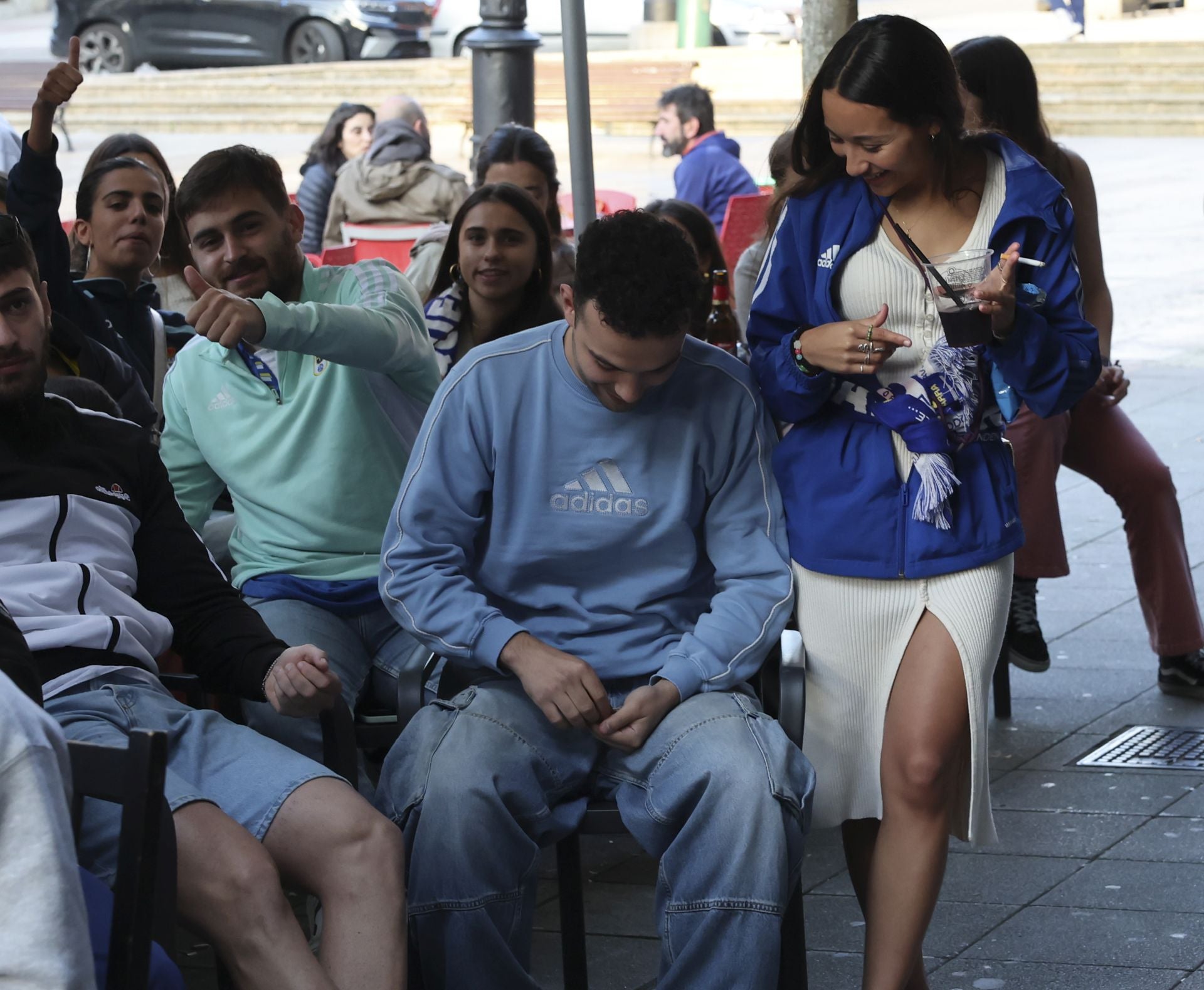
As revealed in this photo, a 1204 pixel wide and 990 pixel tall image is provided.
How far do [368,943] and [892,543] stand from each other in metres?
1.08

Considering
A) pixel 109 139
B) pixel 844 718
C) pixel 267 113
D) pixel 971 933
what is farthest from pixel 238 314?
pixel 267 113

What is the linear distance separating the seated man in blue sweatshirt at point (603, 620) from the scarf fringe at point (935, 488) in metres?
0.28

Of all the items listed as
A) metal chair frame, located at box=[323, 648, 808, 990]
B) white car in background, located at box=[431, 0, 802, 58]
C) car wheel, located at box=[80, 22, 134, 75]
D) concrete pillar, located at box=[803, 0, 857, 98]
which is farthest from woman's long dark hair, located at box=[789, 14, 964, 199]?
car wheel, located at box=[80, 22, 134, 75]

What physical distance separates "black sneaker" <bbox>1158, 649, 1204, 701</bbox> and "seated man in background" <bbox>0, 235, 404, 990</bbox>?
291 centimetres

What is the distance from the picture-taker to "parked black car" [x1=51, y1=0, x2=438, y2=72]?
22.1 meters

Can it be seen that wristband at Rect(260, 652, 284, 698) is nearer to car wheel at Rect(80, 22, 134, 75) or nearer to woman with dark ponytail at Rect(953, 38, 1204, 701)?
woman with dark ponytail at Rect(953, 38, 1204, 701)

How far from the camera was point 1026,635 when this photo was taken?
4.79 meters

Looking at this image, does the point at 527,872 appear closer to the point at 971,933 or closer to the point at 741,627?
the point at 741,627

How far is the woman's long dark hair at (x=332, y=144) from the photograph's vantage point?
10109mm

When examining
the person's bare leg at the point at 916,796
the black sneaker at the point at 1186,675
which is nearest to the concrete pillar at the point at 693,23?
the black sneaker at the point at 1186,675

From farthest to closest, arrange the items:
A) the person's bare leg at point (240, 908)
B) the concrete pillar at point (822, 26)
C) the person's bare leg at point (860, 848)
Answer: the concrete pillar at point (822, 26) → the person's bare leg at point (860, 848) → the person's bare leg at point (240, 908)

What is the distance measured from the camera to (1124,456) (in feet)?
15.3

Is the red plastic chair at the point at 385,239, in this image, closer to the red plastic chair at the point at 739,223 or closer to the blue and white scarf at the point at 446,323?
the red plastic chair at the point at 739,223

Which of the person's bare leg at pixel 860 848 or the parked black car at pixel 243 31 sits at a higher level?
the parked black car at pixel 243 31
